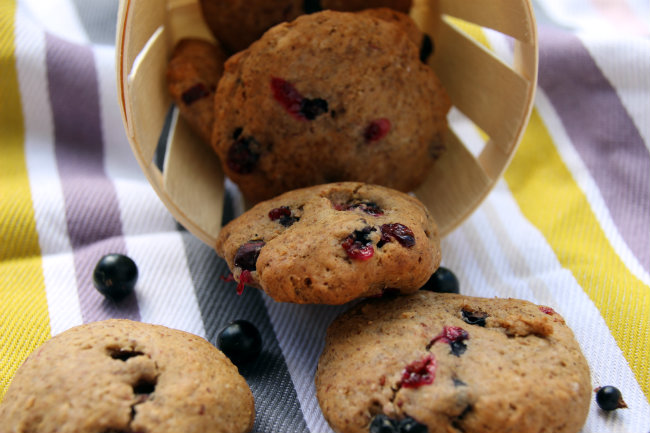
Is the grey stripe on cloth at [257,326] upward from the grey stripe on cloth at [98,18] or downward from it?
downward

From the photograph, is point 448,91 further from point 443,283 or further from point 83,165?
point 83,165

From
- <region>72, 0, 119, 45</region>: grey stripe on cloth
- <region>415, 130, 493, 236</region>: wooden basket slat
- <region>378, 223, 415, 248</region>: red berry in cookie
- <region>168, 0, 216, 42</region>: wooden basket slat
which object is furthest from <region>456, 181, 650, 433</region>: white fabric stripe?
<region>72, 0, 119, 45</region>: grey stripe on cloth

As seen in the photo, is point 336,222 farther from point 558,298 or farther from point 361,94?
point 558,298

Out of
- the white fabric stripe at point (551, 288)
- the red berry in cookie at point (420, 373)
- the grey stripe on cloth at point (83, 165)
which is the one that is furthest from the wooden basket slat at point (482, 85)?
the grey stripe on cloth at point (83, 165)

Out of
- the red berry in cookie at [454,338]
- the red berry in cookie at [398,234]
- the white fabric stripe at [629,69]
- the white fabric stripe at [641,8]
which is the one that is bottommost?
the red berry in cookie at [454,338]

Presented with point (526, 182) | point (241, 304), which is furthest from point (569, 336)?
point (526, 182)

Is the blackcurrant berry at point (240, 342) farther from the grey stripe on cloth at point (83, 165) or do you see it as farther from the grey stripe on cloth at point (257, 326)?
the grey stripe on cloth at point (83, 165)
